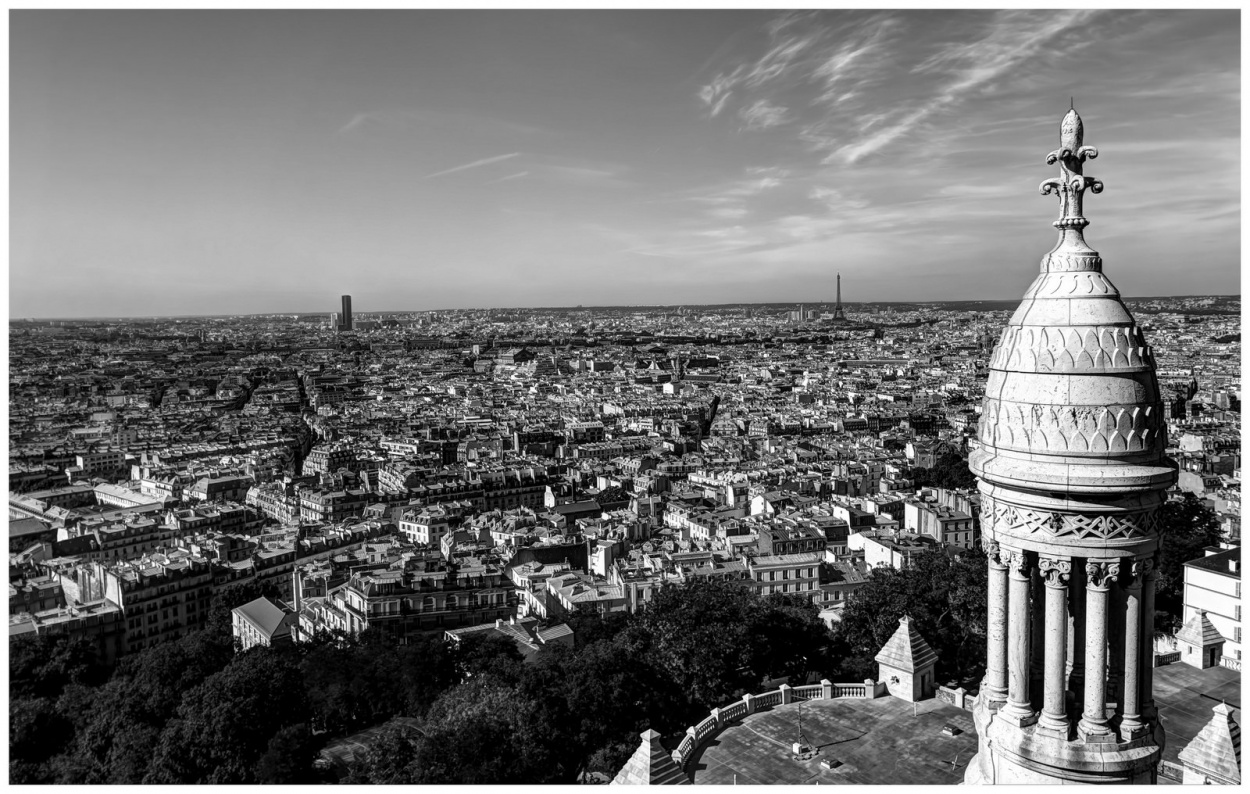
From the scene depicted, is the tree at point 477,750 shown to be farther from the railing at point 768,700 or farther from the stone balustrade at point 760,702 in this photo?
the railing at point 768,700

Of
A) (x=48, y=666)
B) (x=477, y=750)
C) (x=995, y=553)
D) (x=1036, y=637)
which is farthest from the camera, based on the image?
(x=48, y=666)

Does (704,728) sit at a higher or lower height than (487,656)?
higher

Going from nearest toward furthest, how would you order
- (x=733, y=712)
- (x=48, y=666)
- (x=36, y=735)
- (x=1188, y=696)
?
(x=733, y=712) < (x=1188, y=696) < (x=36, y=735) < (x=48, y=666)

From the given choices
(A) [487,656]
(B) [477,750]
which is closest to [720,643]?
(B) [477,750]

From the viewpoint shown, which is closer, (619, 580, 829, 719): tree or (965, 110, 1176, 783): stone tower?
(965, 110, 1176, 783): stone tower

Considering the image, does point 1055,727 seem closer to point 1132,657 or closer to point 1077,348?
point 1132,657

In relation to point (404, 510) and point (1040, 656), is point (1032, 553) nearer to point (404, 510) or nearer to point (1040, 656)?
point (1040, 656)

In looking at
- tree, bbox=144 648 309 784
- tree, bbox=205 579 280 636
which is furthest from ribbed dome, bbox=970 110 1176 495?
tree, bbox=205 579 280 636

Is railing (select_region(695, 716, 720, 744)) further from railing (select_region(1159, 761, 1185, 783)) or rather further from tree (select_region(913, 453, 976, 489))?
tree (select_region(913, 453, 976, 489))
